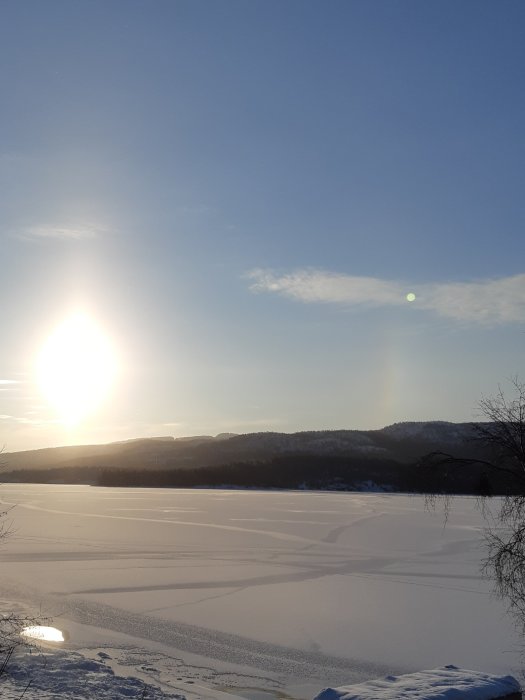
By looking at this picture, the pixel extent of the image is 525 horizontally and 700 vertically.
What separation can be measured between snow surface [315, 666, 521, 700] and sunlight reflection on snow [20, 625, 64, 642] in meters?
6.65

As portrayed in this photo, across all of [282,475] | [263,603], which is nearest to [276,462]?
[282,475]

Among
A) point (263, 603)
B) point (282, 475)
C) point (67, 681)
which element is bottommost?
point (282, 475)

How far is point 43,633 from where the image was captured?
1217 cm

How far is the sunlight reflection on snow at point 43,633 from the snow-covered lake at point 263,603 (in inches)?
9.6

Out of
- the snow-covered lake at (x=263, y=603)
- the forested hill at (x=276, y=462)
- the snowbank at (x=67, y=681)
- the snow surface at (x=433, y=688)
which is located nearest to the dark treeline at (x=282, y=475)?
the forested hill at (x=276, y=462)

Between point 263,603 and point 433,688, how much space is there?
8.34m

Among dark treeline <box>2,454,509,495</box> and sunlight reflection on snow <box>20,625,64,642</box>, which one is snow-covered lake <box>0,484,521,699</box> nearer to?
sunlight reflection on snow <box>20,625,64,642</box>

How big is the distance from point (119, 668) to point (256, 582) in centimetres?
725

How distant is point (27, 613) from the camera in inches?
534

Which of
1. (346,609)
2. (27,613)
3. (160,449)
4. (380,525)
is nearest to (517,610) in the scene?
(346,609)

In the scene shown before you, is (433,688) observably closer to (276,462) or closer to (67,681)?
(67,681)

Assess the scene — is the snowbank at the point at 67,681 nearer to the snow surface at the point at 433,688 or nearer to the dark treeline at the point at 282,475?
the snow surface at the point at 433,688

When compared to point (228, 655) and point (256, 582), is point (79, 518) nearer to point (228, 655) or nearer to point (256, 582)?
point (256, 582)

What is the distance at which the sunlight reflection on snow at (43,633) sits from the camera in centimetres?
1183
